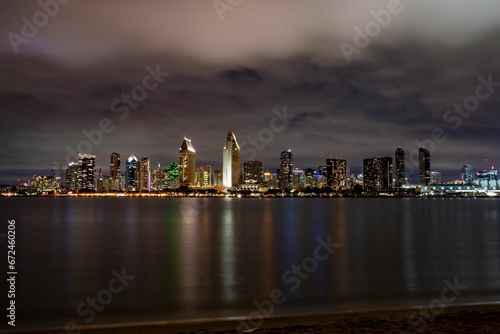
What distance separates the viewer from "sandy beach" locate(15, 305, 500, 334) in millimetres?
12117

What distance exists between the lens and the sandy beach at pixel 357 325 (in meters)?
12.1

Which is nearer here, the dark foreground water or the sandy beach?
the sandy beach

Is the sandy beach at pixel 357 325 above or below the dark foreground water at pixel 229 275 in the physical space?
above

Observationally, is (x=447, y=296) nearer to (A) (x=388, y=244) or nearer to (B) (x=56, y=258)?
(A) (x=388, y=244)

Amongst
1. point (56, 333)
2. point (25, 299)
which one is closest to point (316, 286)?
point (56, 333)

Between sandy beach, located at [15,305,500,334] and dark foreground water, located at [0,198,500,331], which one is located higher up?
sandy beach, located at [15,305,500,334]

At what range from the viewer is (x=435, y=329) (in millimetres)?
12195

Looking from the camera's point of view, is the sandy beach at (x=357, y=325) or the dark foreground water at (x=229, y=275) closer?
the sandy beach at (x=357, y=325)

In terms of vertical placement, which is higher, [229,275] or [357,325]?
[357,325]

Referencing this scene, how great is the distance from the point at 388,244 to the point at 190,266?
67.4 feet

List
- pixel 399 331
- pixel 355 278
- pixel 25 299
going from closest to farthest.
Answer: pixel 399 331
pixel 25 299
pixel 355 278

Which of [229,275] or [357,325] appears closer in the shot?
[357,325]

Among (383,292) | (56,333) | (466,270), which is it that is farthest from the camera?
(466,270)

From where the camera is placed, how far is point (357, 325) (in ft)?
41.8
